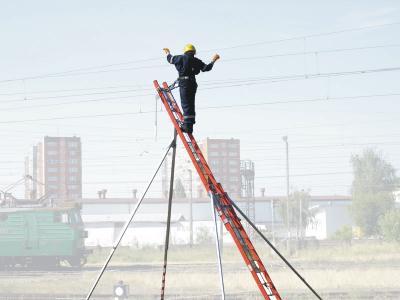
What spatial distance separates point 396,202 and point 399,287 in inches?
3289

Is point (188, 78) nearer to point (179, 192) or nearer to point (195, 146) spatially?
point (195, 146)

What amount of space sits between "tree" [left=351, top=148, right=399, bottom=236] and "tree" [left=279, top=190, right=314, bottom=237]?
7.01 m

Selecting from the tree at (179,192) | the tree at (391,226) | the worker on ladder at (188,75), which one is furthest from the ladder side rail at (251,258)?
the tree at (179,192)

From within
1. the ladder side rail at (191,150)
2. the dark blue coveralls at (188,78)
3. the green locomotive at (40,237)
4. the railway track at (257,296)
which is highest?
the dark blue coveralls at (188,78)

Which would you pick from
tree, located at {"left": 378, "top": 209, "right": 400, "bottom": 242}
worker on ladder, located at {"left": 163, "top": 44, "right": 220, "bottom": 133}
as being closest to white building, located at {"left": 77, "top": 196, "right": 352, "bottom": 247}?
tree, located at {"left": 378, "top": 209, "right": 400, "bottom": 242}

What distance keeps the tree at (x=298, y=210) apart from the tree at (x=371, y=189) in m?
7.01

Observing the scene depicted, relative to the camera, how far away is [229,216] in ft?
38.4

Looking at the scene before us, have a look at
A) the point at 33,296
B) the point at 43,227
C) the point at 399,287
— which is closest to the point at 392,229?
the point at 43,227

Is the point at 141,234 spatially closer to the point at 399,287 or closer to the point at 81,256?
the point at 81,256

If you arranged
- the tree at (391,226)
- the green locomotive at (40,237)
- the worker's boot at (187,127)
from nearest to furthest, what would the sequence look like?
the worker's boot at (187,127) → the green locomotive at (40,237) → the tree at (391,226)

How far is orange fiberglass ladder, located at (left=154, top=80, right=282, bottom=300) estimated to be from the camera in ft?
37.3

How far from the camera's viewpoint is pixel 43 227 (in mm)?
46062

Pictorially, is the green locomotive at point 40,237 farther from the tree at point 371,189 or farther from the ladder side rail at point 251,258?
the tree at point 371,189

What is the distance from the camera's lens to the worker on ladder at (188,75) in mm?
12344
